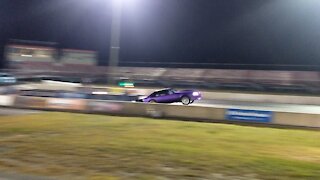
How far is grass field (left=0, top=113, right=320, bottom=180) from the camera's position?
9633 millimetres

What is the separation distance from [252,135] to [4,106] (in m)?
19.1

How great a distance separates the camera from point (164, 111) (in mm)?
23141

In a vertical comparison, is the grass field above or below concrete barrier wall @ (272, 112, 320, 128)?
below

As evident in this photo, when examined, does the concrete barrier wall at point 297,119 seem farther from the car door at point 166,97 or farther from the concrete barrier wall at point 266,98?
the concrete barrier wall at point 266,98

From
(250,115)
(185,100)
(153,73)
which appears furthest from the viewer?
(153,73)

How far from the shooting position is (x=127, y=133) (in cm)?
1612

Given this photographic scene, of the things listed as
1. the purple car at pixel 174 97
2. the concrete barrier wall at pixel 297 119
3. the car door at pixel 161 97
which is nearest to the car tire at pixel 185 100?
the purple car at pixel 174 97

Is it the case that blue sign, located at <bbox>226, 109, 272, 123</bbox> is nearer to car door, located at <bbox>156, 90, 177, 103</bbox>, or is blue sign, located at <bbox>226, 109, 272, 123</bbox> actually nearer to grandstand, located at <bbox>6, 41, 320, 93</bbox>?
car door, located at <bbox>156, 90, 177, 103</bbox>

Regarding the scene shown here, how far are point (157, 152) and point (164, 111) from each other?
11391mm

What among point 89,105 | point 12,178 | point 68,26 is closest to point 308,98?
point 89,105

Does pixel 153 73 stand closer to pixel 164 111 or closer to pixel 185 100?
pixel 185 100

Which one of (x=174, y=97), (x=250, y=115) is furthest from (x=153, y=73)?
(x=250, y=115)

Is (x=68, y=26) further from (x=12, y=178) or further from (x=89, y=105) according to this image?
(x=12, y=178)

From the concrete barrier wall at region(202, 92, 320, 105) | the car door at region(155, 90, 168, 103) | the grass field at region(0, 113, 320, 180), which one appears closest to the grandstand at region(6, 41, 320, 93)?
the concrete barrier wall at region(202, 92, 320, 105)
